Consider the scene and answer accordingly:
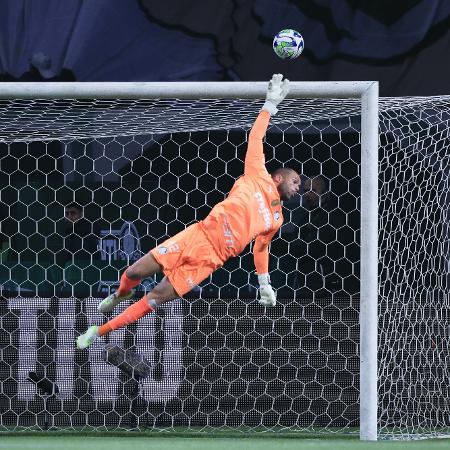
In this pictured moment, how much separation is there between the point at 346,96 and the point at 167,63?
6.23ft

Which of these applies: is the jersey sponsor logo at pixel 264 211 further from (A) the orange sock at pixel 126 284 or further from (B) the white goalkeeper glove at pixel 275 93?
(A) the orange sock at pixel 126 284

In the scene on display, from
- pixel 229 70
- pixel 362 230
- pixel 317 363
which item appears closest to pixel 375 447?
pixel 362 230

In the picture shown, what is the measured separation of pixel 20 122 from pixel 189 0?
1.64 meters

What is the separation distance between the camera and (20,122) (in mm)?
7914

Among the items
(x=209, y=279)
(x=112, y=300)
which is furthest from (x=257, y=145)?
(x=209, y=279)

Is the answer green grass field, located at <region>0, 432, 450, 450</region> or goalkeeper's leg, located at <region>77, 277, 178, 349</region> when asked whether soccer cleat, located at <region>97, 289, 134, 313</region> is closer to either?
goalkeeper's leg, located at <region>77, 277, 178, 349</region>

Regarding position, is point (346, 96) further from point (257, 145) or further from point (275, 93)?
point (257, 145)

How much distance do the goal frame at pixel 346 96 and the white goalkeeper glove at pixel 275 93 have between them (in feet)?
0.33

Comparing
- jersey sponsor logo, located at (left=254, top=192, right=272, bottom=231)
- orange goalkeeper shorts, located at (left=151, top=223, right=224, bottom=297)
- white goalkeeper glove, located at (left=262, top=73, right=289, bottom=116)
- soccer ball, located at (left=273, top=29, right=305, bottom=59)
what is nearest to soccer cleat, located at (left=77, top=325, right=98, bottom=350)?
orange goalkeeper shorts, located at (left=151, top=223, right=224, bottom=297)

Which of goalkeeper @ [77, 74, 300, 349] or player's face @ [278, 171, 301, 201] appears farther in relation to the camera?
player's face @ [278, 171, 301, 201]

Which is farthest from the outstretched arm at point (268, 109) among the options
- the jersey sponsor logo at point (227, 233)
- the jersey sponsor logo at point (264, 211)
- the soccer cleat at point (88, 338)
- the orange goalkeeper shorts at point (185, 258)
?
the soccer cleat at point (88, 338)

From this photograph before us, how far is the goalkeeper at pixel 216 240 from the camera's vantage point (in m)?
6.98

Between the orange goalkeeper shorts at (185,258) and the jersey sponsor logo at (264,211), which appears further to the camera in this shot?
the jersey sponsor logo at (264,211)

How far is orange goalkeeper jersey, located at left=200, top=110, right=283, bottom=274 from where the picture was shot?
7.02 meters
